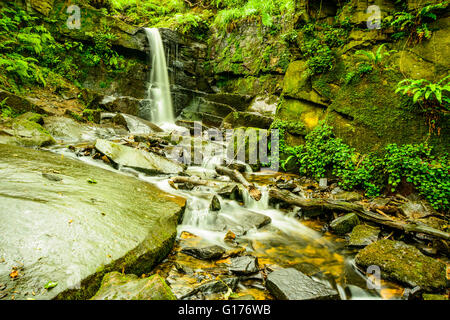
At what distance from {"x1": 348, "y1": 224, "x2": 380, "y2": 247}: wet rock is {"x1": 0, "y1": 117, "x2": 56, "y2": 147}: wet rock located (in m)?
7.60

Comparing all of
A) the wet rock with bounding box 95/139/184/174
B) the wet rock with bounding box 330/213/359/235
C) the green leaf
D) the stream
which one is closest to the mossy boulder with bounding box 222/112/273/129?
the stream

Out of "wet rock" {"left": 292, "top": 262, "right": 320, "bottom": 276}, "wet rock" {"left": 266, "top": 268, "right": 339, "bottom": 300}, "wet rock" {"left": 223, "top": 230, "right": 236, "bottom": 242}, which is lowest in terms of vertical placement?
"wet rock" {"left": 292, "top": 262, "right": 320, "bottom": 276}

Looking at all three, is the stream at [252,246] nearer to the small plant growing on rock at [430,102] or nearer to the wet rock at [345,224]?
the wet rock at [345,224]

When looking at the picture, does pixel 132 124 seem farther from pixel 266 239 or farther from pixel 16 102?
pixel 266 239

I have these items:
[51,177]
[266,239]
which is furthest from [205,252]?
[51,177]

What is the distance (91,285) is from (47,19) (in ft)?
51.5

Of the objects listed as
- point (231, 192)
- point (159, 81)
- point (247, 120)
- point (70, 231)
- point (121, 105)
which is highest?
point (159, 81)

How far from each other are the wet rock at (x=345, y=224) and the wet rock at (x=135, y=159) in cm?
409

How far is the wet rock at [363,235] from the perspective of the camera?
11.2ft

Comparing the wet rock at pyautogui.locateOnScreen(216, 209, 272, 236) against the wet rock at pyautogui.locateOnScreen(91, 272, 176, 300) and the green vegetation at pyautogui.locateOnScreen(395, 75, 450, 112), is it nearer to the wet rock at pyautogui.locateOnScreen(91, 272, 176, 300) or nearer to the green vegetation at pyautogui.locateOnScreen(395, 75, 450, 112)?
the wet rock at pyautogui.locateOnScreen(91, 272, 176, 300)

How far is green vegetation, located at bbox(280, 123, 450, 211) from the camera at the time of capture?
162 inches

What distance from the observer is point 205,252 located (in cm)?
282

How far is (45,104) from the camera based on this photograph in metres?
8.84

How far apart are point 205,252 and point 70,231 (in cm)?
157
